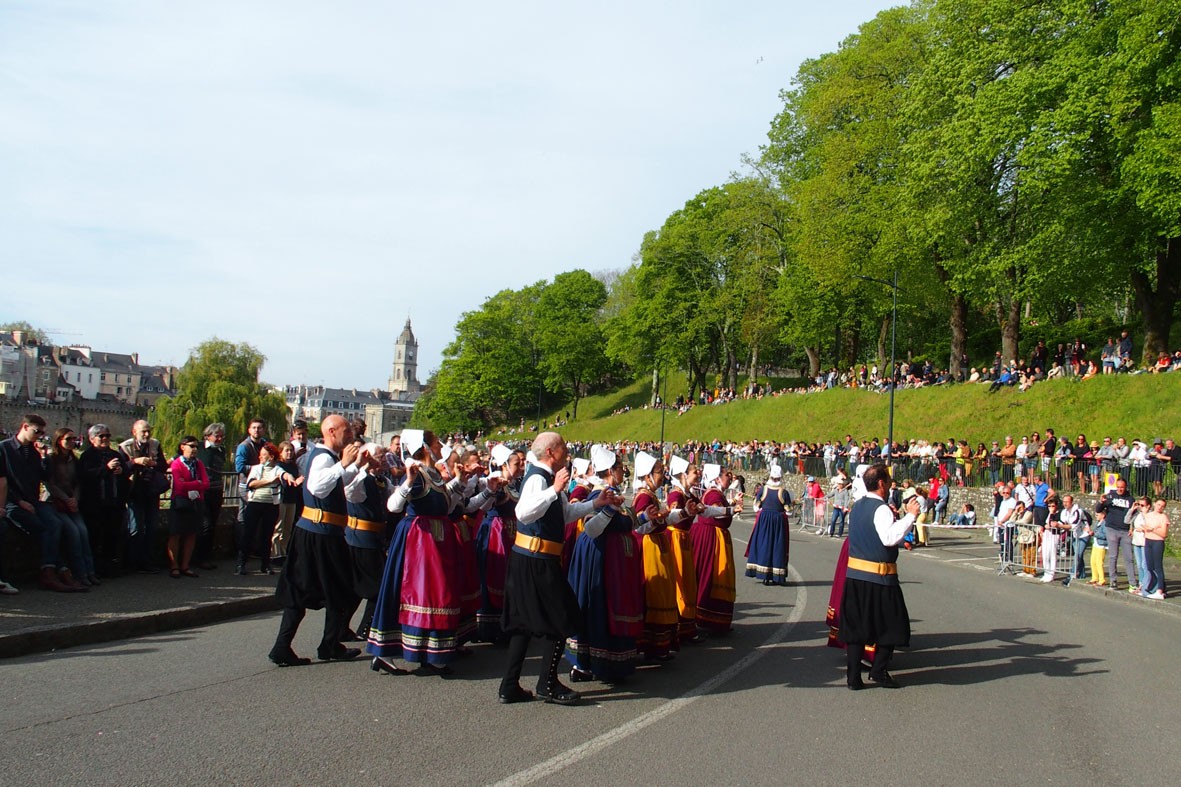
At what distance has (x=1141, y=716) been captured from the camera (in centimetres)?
751

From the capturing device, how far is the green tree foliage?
49.4 meters

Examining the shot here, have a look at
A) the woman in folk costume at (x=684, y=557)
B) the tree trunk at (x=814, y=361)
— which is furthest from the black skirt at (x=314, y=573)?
the tree trunk at (x=814, y=361)

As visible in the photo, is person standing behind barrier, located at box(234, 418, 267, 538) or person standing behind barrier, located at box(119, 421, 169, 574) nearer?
person standing behind barrier, located at box(119, 421, 169, 574)

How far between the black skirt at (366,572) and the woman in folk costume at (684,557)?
109 inches

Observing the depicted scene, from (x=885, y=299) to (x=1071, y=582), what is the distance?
25.4 metres

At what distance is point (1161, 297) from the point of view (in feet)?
101

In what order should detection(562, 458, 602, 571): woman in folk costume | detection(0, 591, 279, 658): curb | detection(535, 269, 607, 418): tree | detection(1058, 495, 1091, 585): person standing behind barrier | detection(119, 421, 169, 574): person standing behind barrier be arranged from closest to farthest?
1. detection(562, 458, 602, 571): woman in folk costume
2. detection(0, 591, 279, 658): curb
3. detection(119, 421, 169, 574): person standing behind barrier
4. detection(1058, 495, 1091, 585): person standing behind barrier
5. detection(535, 269, 607, 418): tree

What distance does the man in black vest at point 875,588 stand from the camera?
809cm

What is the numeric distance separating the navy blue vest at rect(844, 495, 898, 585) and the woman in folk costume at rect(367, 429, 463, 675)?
3.42 meters

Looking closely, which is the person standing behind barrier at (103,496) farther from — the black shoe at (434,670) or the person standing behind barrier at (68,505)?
the black shoe at (434,670)

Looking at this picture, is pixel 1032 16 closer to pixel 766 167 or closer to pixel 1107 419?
pixel 1107 419

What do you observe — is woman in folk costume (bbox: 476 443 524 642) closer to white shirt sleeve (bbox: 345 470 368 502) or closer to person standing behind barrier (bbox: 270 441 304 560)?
white shirt sleeve (bbox: 345 470 368 502)

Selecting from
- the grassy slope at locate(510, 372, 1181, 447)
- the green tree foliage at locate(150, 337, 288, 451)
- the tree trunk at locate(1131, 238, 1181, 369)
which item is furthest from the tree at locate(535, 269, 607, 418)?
the tree trunk at locate(1131, 238, 1181, 369)

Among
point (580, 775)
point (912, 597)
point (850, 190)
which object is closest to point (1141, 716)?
point (580, 775)
